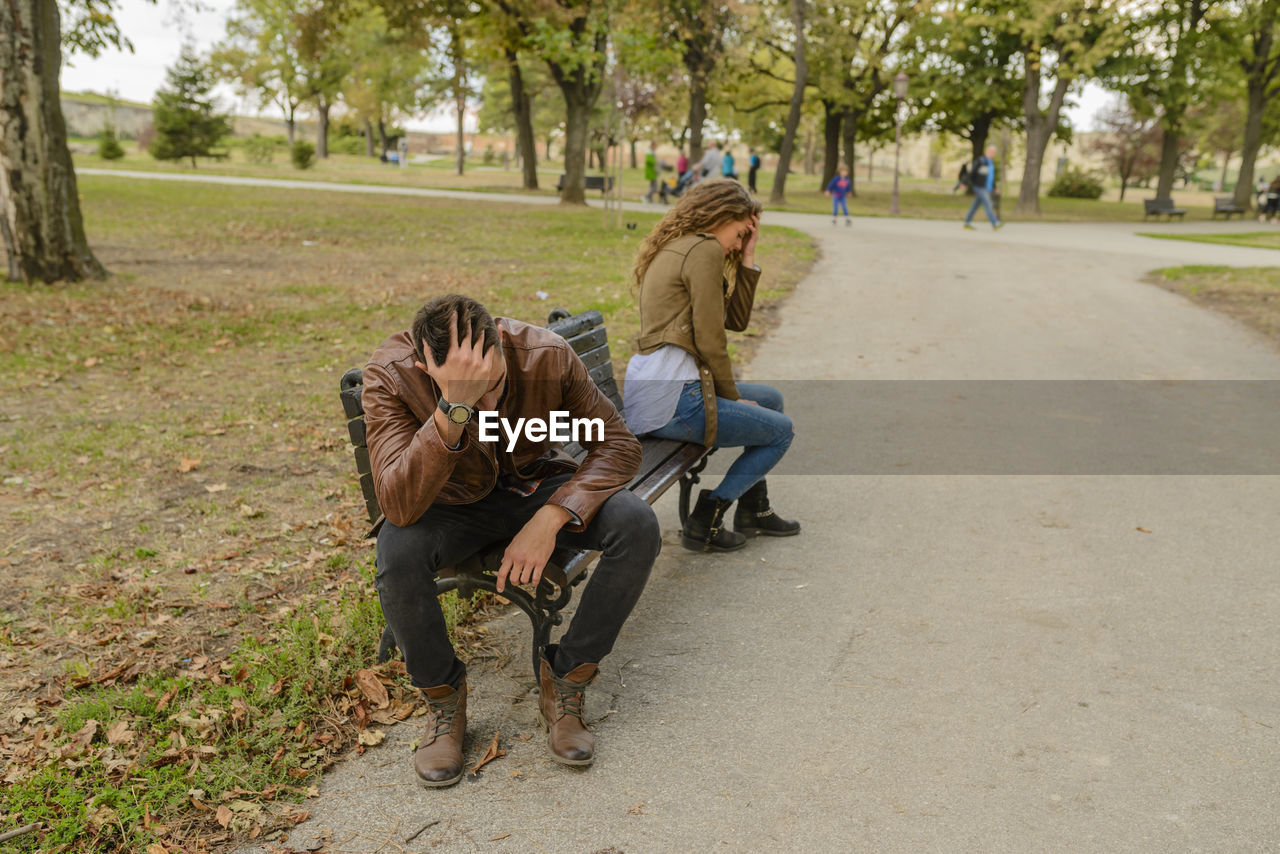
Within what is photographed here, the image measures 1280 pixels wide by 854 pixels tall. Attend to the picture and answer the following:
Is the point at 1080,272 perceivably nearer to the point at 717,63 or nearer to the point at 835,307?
the point at 835,307

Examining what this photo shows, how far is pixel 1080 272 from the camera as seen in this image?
14000mm

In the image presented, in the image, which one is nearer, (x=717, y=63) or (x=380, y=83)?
(x=717, y=63)

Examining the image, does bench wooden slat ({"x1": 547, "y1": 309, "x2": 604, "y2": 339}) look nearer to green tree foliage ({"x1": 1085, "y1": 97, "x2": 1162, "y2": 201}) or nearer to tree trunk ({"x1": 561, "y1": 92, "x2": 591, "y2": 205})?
tree trunk ({"x1": 561, "y1": 92, "x2": 591, "y2": 205})

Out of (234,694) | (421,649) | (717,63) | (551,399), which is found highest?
(717,63)

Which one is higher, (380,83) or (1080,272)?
Result: (380,83)

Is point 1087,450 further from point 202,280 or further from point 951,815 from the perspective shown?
point 202,280

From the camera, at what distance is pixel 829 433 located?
6.46 meters

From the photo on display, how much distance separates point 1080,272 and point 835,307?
5114 millimetres

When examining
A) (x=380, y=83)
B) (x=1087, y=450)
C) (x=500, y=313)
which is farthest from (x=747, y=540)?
(x=380, y=83)

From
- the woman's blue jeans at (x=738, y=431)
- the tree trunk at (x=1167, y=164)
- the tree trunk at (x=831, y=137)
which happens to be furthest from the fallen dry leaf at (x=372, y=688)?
the tree trunk at (x=831, y=137)

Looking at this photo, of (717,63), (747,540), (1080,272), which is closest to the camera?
(747,540)

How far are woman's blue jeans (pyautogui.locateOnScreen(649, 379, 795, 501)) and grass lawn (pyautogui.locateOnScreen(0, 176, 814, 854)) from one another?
1240mm

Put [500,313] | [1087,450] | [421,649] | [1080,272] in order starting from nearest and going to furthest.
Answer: [421,649], [1087,450], [500,313], [1080,272]

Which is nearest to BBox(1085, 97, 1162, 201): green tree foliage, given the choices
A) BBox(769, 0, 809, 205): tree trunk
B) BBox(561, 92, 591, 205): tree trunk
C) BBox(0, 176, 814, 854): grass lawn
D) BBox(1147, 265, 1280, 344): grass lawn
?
BBox(769, 0, 809, 205): tree trunk
